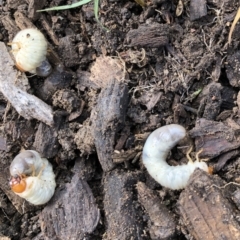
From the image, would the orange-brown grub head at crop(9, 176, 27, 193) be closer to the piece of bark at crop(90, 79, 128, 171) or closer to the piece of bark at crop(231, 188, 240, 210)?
the piece of bark at crop(90, 79, 128, 171)

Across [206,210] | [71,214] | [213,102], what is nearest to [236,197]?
[206,210]

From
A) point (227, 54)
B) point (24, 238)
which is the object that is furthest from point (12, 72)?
point (227, 54)

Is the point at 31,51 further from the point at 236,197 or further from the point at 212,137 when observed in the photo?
the point at 236,197

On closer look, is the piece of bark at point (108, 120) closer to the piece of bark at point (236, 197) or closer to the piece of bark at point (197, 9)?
the piece of bark at point (197, 9)

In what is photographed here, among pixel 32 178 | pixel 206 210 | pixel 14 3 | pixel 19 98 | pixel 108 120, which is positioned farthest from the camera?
pixel 14 3

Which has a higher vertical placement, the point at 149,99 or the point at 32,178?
the point at 149,99

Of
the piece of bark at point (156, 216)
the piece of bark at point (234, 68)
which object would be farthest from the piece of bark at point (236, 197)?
the piece of bark at point (234, 68)
